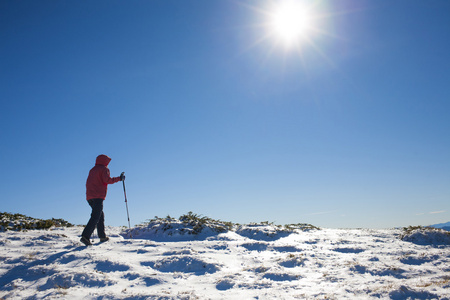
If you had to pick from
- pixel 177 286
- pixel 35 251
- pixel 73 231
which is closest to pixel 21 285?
pixel 35 251

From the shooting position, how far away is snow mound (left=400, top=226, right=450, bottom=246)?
1198 centimetres

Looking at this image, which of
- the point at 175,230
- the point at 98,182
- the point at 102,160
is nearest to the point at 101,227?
the point at 98,182

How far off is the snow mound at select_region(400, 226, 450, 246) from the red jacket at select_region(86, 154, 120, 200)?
1359 cm

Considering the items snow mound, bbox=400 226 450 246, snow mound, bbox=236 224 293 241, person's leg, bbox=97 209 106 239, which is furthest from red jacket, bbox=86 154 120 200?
snow mound, bbox=400 226 450 246

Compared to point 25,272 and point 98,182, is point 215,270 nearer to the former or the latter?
→ point 25,272

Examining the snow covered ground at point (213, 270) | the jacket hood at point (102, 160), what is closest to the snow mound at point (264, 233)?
the snow covered ground at point (213, 270)

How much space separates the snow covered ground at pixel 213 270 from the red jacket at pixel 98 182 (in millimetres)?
1808

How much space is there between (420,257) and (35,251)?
11963 mm

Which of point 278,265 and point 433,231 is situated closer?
point 278,265

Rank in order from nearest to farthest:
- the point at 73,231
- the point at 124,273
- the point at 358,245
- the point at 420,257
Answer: the point at 124,273
the point at 420,257
the point at 358,245
the point at 73,231

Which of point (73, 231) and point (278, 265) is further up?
point (73, 231)

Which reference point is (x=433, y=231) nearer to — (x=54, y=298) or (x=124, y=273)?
(x=124, y=273)

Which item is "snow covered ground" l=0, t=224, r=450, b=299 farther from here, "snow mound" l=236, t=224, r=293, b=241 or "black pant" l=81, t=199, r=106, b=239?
"snow mound" l=236, t=224, r=293, b=241

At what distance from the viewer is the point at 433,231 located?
42.2ft
